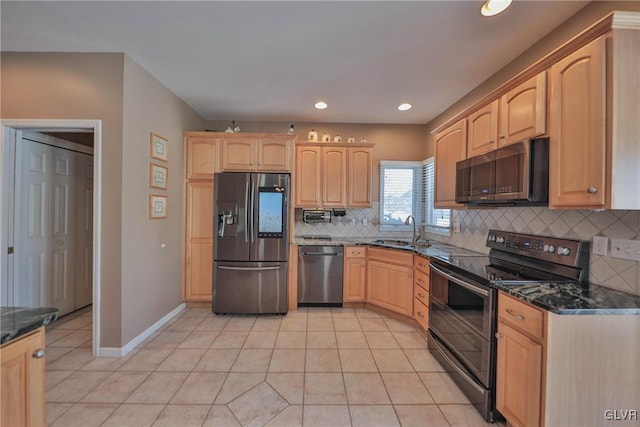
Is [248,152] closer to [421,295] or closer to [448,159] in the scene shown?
[448,159]

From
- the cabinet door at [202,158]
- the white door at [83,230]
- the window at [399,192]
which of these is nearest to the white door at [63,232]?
the white door at [83,230]

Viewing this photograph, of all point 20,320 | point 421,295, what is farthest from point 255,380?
point 421,295

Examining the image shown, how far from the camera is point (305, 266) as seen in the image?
3625mm

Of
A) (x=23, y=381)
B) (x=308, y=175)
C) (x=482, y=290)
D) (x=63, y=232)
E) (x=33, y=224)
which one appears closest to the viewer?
(x=23, y=381)

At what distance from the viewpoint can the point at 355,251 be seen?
3658mm

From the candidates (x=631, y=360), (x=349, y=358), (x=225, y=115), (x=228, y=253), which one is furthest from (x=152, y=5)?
(x=631, y=360)

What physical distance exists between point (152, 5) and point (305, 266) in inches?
115

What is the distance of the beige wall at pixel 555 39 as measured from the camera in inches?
63.2

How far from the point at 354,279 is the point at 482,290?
6.63 feet

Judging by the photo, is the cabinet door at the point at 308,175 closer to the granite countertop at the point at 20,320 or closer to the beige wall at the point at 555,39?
the beige wall at the point at 555,39

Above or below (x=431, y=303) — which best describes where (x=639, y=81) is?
above

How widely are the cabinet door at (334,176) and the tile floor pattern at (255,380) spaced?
166 cm

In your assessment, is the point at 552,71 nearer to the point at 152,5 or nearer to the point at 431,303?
the point at 431,303

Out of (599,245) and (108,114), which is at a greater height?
(108,114)
